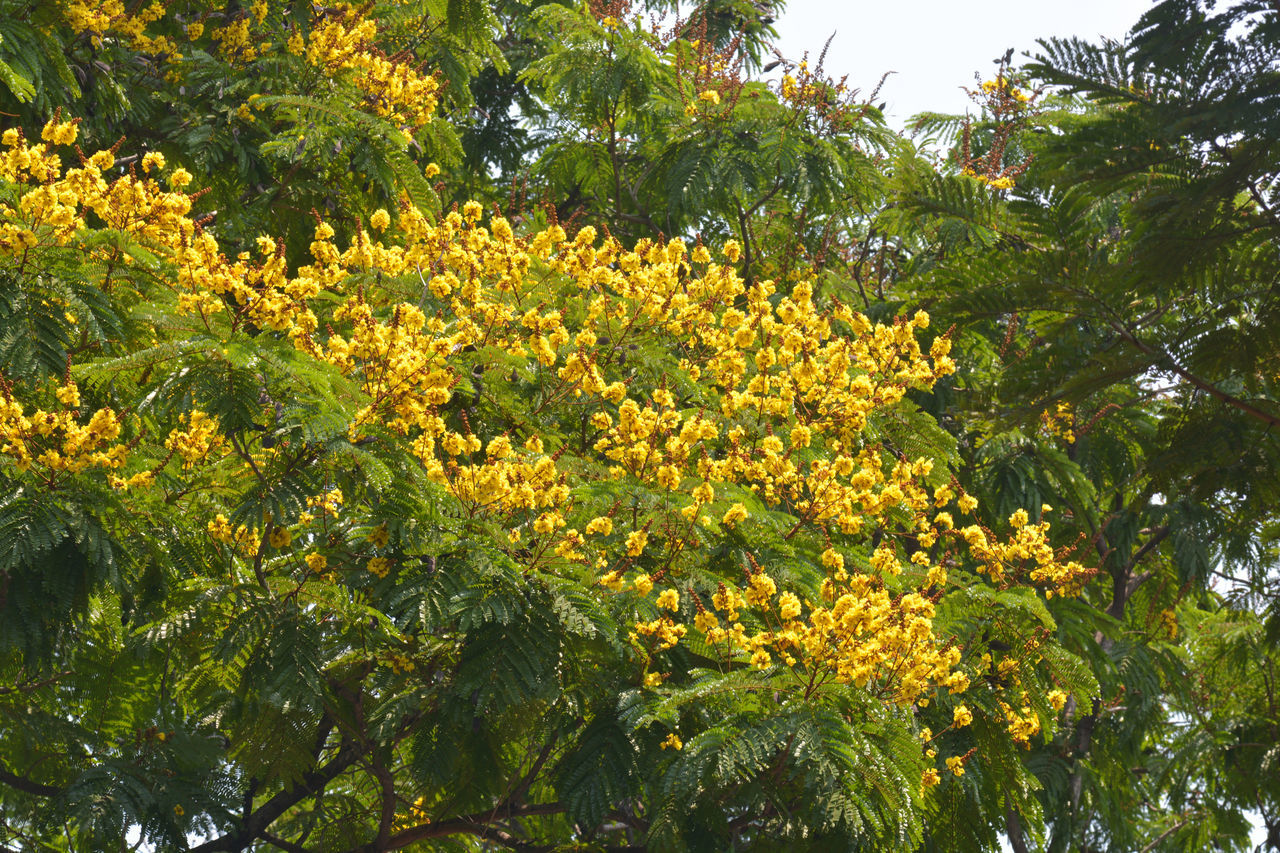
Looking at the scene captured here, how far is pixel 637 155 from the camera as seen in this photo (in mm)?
10055

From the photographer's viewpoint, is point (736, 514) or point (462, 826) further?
point (462, 826)

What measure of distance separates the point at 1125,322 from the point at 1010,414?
0.49 meters

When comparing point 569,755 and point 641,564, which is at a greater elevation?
point 641,564

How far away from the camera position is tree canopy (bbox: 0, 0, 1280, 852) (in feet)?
14.0

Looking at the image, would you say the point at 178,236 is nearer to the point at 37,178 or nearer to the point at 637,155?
the point at 37,178

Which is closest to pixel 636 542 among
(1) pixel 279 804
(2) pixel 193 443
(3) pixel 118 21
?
(2) pixel 193 443

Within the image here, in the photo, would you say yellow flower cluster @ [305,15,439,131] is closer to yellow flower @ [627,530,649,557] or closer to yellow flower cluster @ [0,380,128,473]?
yellow flower cluster @ [0,380,128,473]

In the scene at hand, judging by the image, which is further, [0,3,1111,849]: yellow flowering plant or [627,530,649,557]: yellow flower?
[627,530,649,557]: yellow flower

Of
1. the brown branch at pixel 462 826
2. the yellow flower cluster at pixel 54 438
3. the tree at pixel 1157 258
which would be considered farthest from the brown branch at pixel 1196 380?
the yellow flower cluster at pixel 54 438

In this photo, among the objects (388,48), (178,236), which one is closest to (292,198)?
(388,48)

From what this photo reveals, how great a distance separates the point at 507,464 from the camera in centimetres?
461

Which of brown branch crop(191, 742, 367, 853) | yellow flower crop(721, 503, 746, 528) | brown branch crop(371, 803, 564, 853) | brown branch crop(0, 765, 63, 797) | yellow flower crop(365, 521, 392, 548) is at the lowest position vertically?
brown branch crop(371, 803, 564, 853)

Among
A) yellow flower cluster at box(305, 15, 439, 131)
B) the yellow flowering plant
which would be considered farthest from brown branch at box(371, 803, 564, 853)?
yellow flower cluster at box(305, 15, 439, 131)

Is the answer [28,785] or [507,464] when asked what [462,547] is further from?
[28,785]
